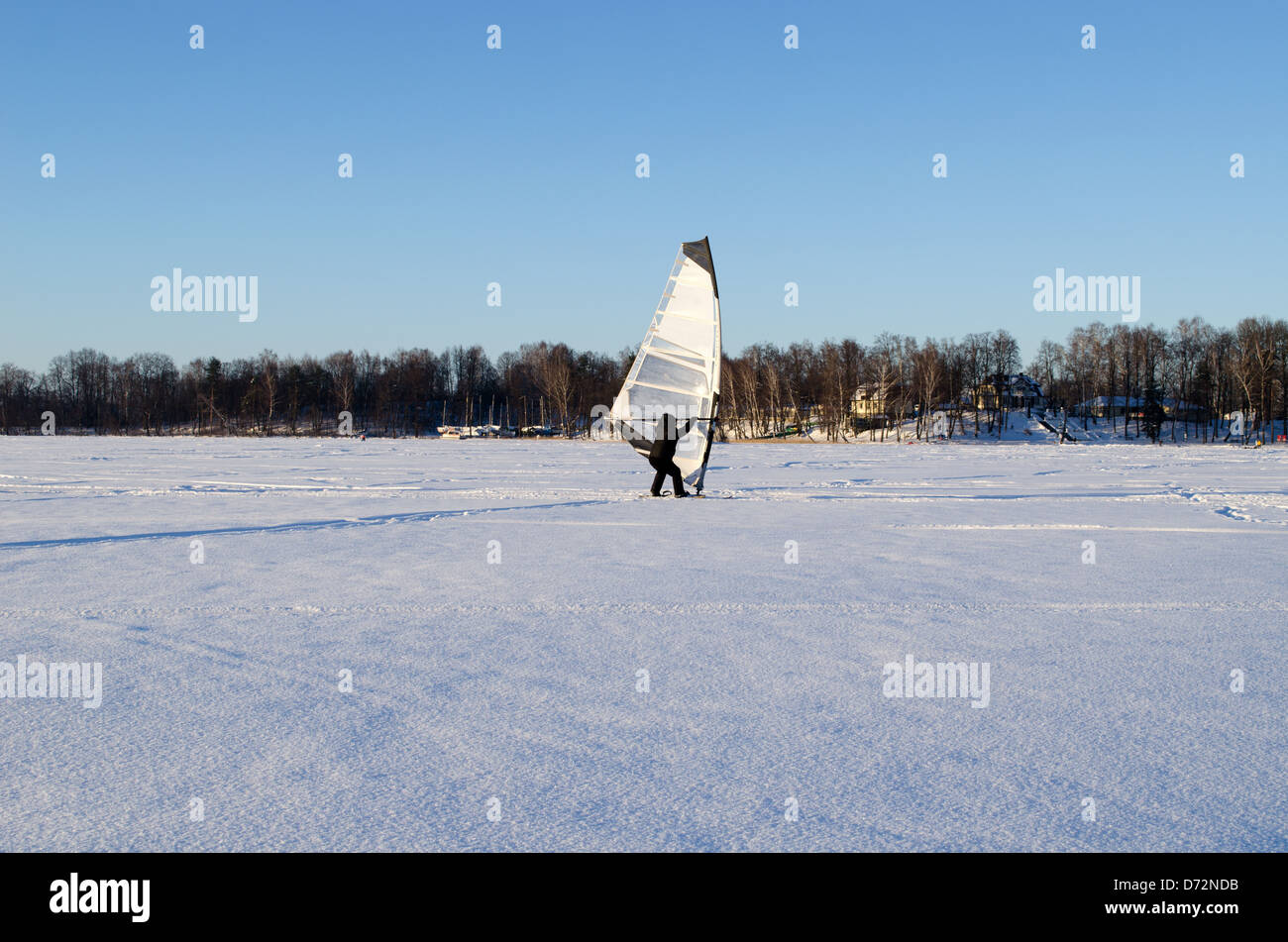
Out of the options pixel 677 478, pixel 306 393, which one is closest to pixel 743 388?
pixel 306 393

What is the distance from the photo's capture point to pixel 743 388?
85.9 meters

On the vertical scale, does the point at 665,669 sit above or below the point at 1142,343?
below

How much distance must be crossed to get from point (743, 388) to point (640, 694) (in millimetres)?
82593

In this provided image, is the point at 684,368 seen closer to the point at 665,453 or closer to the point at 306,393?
the point at 665,453

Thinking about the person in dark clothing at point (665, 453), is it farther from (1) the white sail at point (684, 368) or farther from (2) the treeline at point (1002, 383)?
(2) the treeline at point (1002, 383)

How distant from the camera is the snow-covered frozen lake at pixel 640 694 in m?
2.98

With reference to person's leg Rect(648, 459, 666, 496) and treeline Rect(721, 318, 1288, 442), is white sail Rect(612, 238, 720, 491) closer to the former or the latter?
person's leg Rect(648, 459, 666, 496)

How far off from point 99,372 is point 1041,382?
116268 mm

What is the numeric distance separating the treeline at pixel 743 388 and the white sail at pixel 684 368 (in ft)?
189

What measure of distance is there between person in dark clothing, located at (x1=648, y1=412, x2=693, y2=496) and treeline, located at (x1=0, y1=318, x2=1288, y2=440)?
5916cm

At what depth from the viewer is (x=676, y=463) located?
58.1 feet

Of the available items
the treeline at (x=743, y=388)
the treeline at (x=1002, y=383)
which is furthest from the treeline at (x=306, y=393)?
the treeline at (x=1002, y=383)
